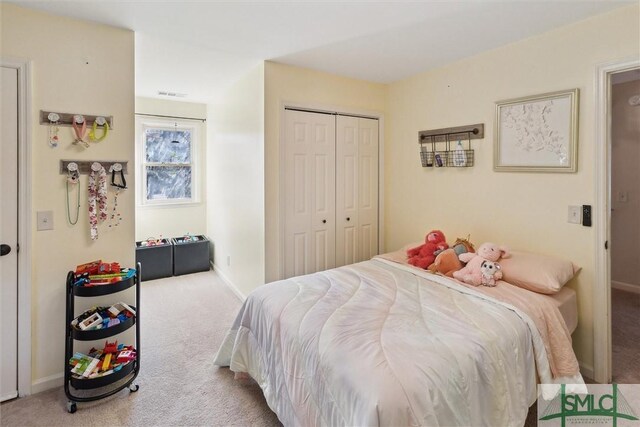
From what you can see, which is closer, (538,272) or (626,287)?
(538,272)

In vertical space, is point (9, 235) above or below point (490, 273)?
above

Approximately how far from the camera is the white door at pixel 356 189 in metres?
3.61

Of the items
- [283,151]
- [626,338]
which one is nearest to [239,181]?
[283,151]

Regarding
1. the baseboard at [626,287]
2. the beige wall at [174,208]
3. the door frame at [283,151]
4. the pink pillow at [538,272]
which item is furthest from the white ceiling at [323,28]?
the baseboard at [626,287]

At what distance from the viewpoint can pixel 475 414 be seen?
4.83 ft

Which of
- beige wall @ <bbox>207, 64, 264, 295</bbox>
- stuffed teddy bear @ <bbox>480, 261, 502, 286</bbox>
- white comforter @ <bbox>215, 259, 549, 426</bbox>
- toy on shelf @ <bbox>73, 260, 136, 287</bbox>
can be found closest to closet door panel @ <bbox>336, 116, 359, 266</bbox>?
beige wall @ <bbox>207, 64, 264, 295</bbox>

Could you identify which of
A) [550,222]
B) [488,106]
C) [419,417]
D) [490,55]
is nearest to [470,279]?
[550,222]

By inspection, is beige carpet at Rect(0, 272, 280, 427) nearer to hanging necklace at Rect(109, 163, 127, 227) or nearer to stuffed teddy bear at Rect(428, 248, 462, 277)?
hanging necklace at Rect(109, 163, 127, 227)

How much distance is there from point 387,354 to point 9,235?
2.36 meters

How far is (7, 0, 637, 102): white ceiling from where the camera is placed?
2.12m

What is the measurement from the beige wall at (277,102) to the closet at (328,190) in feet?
0.34

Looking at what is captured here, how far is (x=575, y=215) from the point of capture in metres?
2.37

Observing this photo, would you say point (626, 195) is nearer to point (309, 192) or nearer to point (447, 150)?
point (447, 150)

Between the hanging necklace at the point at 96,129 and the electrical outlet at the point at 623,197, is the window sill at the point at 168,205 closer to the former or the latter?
the hanging necklace at the point at 96,129
